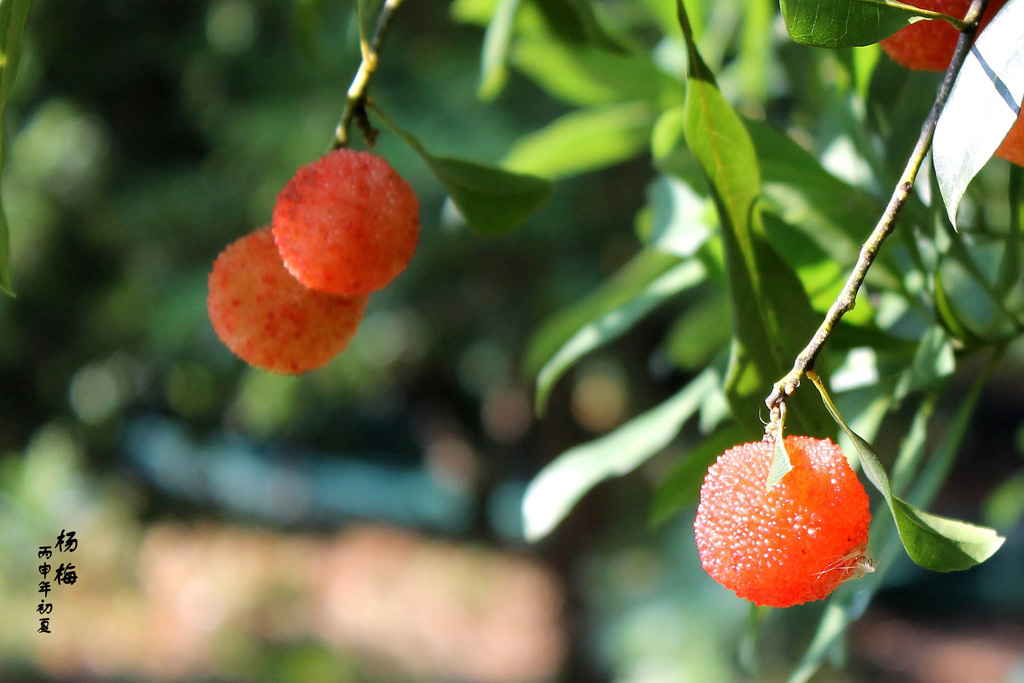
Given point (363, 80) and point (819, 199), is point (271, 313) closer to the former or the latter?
point (363, 80)

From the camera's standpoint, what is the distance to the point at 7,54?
1.43 feet

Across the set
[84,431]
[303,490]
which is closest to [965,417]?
[84,431]

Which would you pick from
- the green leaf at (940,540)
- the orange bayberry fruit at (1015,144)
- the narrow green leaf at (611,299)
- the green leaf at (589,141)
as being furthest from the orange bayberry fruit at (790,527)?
the green leaf at (589,141)

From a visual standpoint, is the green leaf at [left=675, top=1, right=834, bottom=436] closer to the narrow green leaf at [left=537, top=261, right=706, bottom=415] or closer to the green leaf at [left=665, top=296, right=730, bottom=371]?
the narrow green leaf at [left=537, top=261, right=706, bottom=415]

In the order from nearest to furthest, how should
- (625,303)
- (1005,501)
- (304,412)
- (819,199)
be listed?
(819,199)
(625,303)
(1005,501)
(304,412)

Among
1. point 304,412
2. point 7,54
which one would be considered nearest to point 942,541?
point 7,54

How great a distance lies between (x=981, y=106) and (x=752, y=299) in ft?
0.50

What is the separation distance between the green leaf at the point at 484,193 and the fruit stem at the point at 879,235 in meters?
0.23

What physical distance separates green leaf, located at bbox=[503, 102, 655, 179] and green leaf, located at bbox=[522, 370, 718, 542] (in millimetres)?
308

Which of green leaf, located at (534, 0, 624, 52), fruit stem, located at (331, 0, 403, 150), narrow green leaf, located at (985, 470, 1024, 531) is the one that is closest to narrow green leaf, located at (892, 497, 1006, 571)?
fruit stem, located at (331, 0, 403, 150)

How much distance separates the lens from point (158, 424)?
4.22 meters

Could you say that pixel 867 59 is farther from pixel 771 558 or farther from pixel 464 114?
pixel 464 114

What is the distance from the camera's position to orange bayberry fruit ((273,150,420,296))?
0.47 m

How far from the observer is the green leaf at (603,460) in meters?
0.65
